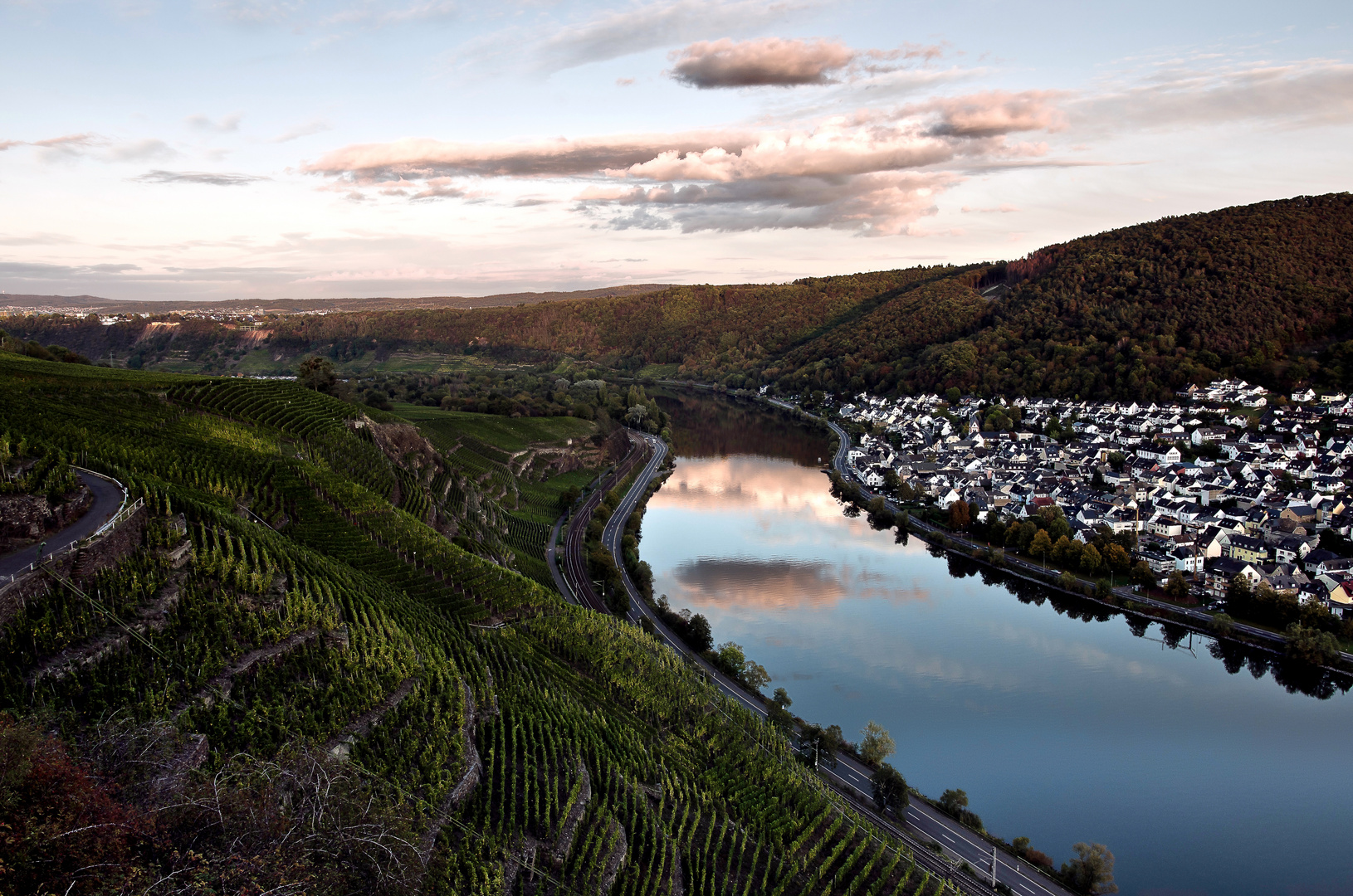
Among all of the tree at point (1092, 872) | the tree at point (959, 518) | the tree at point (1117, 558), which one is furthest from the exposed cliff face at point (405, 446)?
the tree at point (1117, 558)

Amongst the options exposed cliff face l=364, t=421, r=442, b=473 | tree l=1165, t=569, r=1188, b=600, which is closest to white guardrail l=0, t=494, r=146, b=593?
exposed cliff face l=364, t=421, r=442, b=473

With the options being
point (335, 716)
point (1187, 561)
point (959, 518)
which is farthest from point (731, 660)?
point (1187, 561)

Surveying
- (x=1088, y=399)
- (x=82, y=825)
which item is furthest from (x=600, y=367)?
(x=82, y=825)

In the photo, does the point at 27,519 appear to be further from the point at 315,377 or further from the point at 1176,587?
the point at 1176,587

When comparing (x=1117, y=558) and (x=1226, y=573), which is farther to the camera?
(x=1117, y=558)

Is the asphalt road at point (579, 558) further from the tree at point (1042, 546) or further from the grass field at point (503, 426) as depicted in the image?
the tree at point (1042, 546)

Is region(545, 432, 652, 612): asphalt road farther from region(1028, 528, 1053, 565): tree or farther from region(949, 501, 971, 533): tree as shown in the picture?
region(1028, 528, 1053, 565): tree
